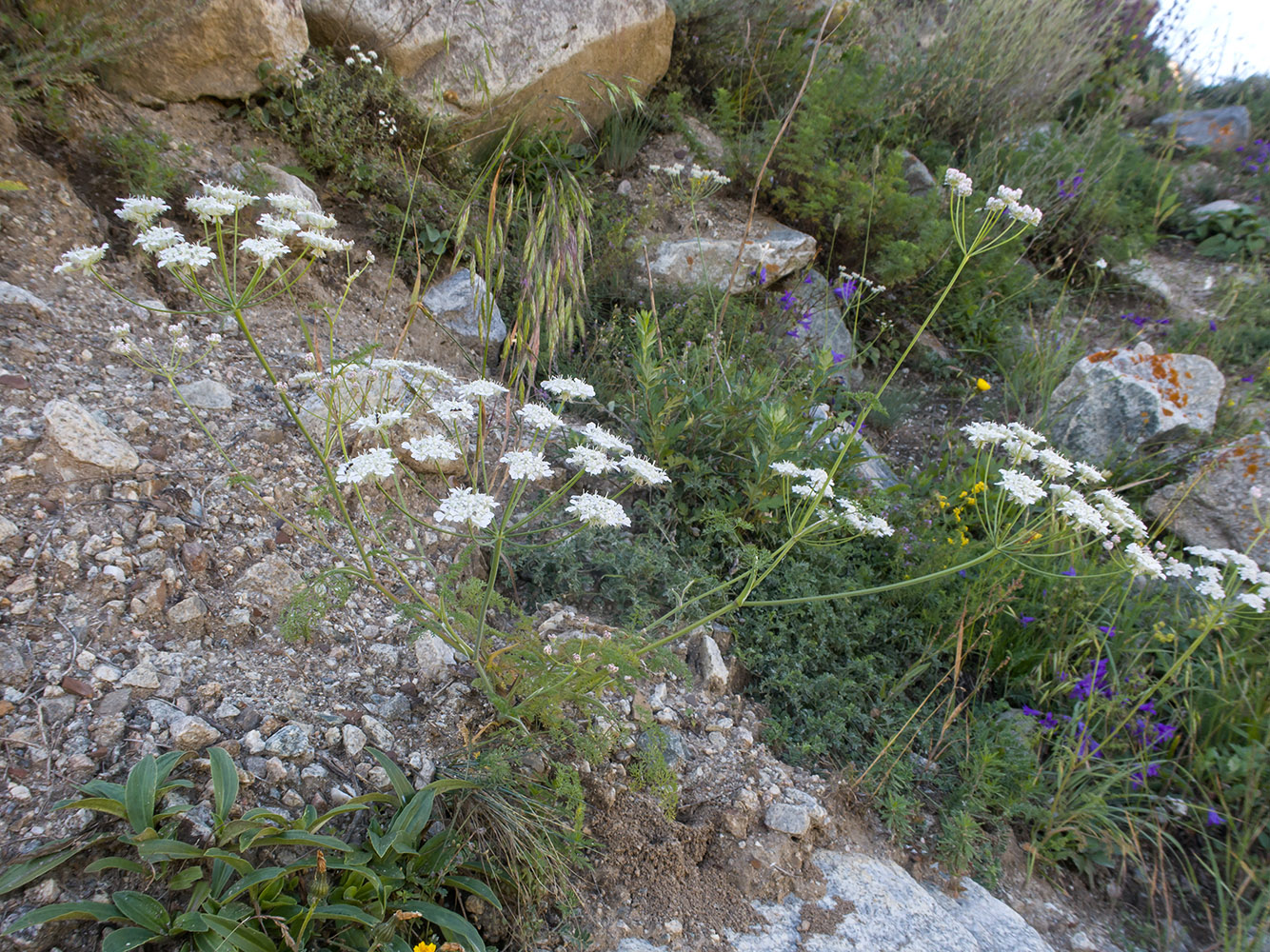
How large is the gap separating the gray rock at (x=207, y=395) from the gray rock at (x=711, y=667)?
2.02 m

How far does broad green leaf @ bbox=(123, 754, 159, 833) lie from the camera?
59.5 inches

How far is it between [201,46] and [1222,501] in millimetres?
A: 5918

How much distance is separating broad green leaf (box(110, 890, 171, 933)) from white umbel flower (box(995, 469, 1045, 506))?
2.42 m

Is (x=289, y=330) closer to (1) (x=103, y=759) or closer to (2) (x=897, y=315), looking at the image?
(1) (x=103, y=759)

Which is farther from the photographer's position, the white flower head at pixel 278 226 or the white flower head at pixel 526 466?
the white flower head at pixel 278 226

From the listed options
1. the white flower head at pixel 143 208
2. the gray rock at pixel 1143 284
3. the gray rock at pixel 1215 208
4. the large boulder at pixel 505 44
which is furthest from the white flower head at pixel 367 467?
the gray rock at pixel 1215 208

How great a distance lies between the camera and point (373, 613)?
2.43 m

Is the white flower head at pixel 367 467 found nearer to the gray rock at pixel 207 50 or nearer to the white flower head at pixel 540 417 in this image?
the white flower head at pixel 540 417

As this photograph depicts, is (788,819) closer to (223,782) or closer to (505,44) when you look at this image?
(223,782)

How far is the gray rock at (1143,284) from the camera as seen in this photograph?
6137 mm

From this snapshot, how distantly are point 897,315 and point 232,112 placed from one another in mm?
4373

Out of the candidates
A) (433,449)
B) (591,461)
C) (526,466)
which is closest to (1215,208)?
(591,461)

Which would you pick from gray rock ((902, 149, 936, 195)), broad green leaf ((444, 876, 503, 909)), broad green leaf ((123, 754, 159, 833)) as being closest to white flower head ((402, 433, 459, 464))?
broad green leaf ((123, 754, 159, 833))

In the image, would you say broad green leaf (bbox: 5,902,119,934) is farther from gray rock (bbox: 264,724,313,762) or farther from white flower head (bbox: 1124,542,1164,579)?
white flower head (bbox: 1124,542,1164,579)
